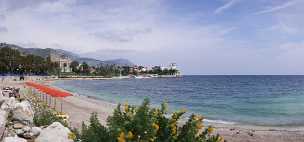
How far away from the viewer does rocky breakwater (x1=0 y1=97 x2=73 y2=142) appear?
27.4 feet

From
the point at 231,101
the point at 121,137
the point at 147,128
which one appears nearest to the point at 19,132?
the point at 147,128

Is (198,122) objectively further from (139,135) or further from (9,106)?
(9,106)

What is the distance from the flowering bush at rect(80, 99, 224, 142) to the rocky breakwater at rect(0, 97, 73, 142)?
3.63ft

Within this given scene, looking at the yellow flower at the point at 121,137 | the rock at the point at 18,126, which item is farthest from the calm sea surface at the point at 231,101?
the rock at the point at 18,126

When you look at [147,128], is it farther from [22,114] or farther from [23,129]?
[22,114]

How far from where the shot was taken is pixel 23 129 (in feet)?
34.7

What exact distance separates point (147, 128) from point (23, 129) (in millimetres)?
6956

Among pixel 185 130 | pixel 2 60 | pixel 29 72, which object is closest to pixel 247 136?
pixel 185 130

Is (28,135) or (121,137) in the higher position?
(121,137)

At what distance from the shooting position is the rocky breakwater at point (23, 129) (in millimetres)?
8359

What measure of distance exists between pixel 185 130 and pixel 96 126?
99 centimetres

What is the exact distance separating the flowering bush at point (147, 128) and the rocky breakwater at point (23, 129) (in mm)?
1106

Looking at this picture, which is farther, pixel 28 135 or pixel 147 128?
pixel 28 135

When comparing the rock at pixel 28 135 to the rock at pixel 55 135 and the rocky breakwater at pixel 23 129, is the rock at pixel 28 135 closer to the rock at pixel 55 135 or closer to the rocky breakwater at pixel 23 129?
the rocky breakwater at pixel 23 129
